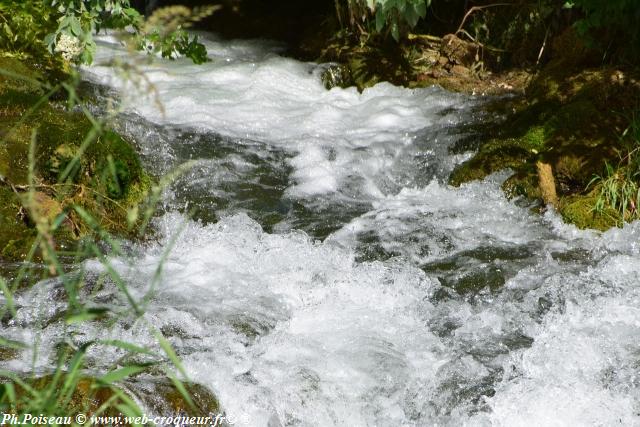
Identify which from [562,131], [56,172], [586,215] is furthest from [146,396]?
[562,131]

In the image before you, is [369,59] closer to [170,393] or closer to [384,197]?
[384,197]

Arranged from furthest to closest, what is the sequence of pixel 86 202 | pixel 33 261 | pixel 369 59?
pixel 369 59, pixel 86 202, pixel 33 261

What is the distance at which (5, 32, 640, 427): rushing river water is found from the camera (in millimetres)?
3527

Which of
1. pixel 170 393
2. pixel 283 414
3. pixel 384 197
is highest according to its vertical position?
pixel 170 393

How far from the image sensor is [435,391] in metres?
3.64

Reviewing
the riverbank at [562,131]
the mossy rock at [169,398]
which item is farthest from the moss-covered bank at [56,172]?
the riverbank at [562,131]

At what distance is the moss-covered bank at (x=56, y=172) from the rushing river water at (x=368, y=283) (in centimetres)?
35

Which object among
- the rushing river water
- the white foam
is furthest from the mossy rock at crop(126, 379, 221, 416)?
the white foam

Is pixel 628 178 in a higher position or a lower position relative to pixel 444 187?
higher

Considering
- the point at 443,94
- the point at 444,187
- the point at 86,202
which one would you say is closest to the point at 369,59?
the point at 443,94

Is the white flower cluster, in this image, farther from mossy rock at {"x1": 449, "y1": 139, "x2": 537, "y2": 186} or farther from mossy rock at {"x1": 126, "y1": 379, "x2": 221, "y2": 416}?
mossy rock at {"x1": 126, "y1": 379, "x2": 221, "y2": 416}

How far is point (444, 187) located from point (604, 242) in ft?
4.75

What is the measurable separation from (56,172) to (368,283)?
211 cm

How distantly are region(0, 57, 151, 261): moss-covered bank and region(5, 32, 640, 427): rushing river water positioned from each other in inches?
13.6
